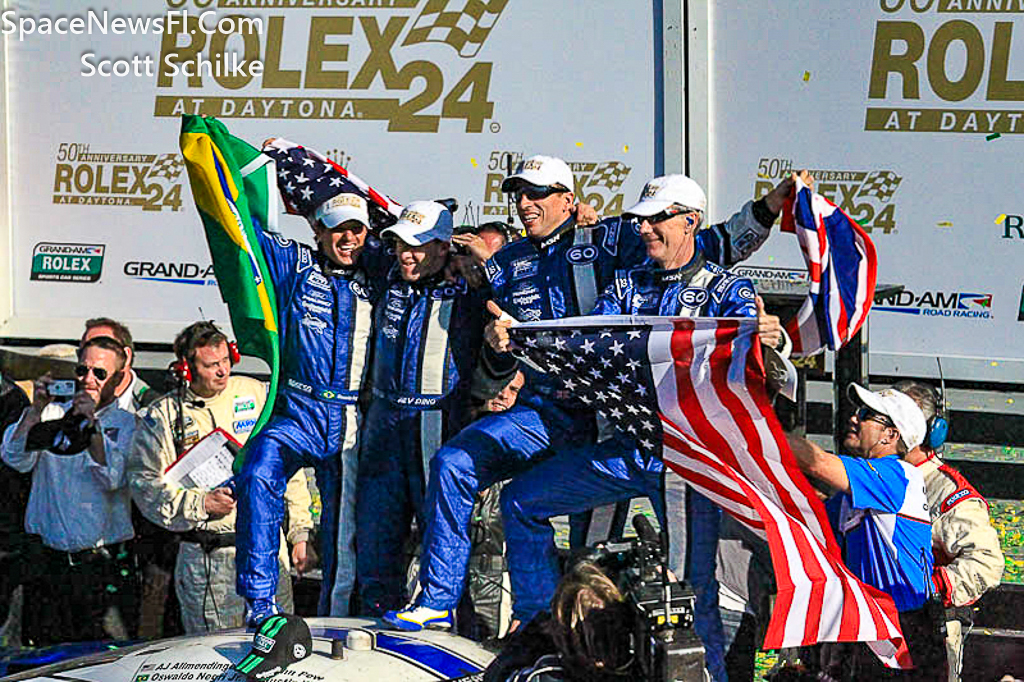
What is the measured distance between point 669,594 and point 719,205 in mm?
2962

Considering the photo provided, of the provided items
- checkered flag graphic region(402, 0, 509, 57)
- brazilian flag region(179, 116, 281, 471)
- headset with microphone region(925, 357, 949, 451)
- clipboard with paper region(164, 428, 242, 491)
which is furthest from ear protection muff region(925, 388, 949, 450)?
clipboard with paper region(164, 428, 242, 491)

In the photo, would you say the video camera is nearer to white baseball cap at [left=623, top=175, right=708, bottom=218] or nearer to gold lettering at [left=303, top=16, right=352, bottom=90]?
white baseball cap at [left=623, top=175, right=708, bottom=218]

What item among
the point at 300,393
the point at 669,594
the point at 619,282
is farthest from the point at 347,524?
the point at 669,594

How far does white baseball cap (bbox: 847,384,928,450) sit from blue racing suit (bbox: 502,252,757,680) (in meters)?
0.52

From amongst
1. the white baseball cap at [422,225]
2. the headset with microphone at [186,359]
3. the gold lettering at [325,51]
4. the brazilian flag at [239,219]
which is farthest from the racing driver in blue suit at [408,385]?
the gold lettering at [325,51]

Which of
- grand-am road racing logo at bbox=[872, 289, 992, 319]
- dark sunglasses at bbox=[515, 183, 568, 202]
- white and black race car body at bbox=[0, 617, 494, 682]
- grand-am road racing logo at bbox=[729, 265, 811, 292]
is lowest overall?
white and black race car body at bbox=[0, 617, 494, 682]

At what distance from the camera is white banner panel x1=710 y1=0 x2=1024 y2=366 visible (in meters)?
5.61

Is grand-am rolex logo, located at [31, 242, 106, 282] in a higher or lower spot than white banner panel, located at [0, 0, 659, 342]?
lower

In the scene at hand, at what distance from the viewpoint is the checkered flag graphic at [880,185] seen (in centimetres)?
569

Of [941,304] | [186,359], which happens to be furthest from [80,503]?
[941,304]

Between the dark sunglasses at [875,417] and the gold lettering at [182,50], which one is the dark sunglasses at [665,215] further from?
the gold lettering at [182,50]

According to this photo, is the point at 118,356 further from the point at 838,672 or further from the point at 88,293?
the point at 838,672

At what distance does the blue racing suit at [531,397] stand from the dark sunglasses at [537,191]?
0.13 meters

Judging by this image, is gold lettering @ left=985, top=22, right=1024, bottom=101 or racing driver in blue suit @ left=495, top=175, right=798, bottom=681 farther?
gold lettering @ left=985, top=22, right=1024, bottom=101
